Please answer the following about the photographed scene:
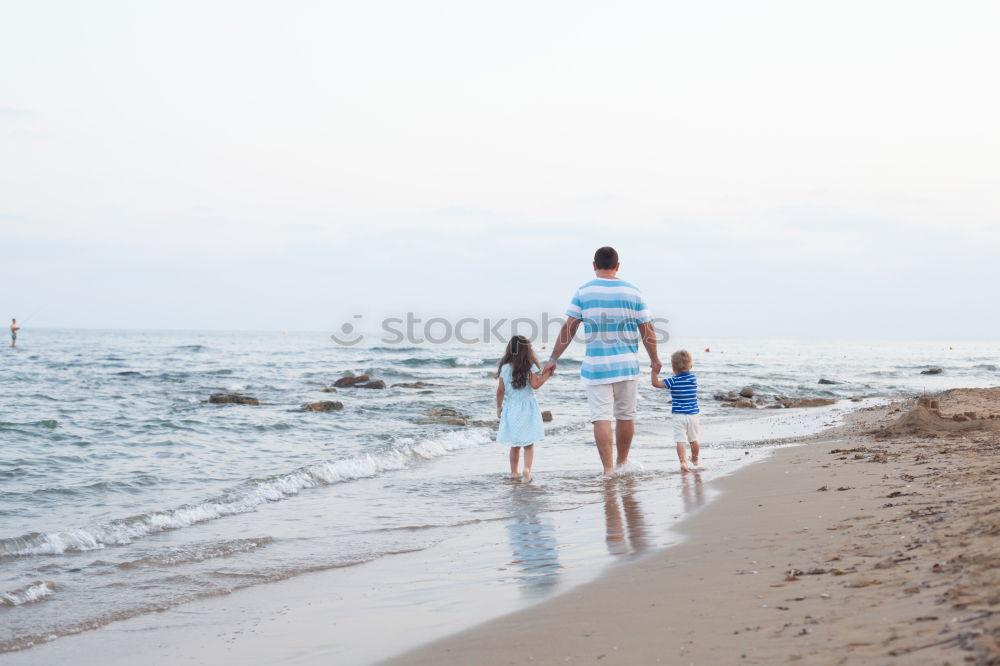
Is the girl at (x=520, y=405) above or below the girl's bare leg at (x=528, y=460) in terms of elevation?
above

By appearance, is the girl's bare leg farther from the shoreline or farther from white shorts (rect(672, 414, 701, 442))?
the shoreline

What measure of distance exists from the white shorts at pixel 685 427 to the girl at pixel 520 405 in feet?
5.09

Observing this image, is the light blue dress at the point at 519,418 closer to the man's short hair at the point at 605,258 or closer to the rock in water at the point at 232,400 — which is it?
the man's short hair at the point at 605,258

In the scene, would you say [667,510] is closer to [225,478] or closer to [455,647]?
[455,647]

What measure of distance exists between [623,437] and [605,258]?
6.66 feet

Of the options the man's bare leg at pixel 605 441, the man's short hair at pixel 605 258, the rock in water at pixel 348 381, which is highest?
the man's short hair at pixel 605 258

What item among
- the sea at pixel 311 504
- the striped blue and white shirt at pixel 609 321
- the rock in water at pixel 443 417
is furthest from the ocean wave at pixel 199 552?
the rock in water at pixel 443 417

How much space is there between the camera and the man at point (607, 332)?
25.9 ft

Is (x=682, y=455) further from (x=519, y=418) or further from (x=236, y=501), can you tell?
(x=236, y=501)

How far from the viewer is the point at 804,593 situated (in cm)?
309

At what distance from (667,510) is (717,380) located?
23.0 meters

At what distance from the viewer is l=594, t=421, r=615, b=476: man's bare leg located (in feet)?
26.8

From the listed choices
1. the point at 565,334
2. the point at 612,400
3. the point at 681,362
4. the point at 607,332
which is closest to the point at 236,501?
the point at 565,334

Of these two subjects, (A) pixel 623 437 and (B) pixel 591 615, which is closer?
(B) pixel 591 615
